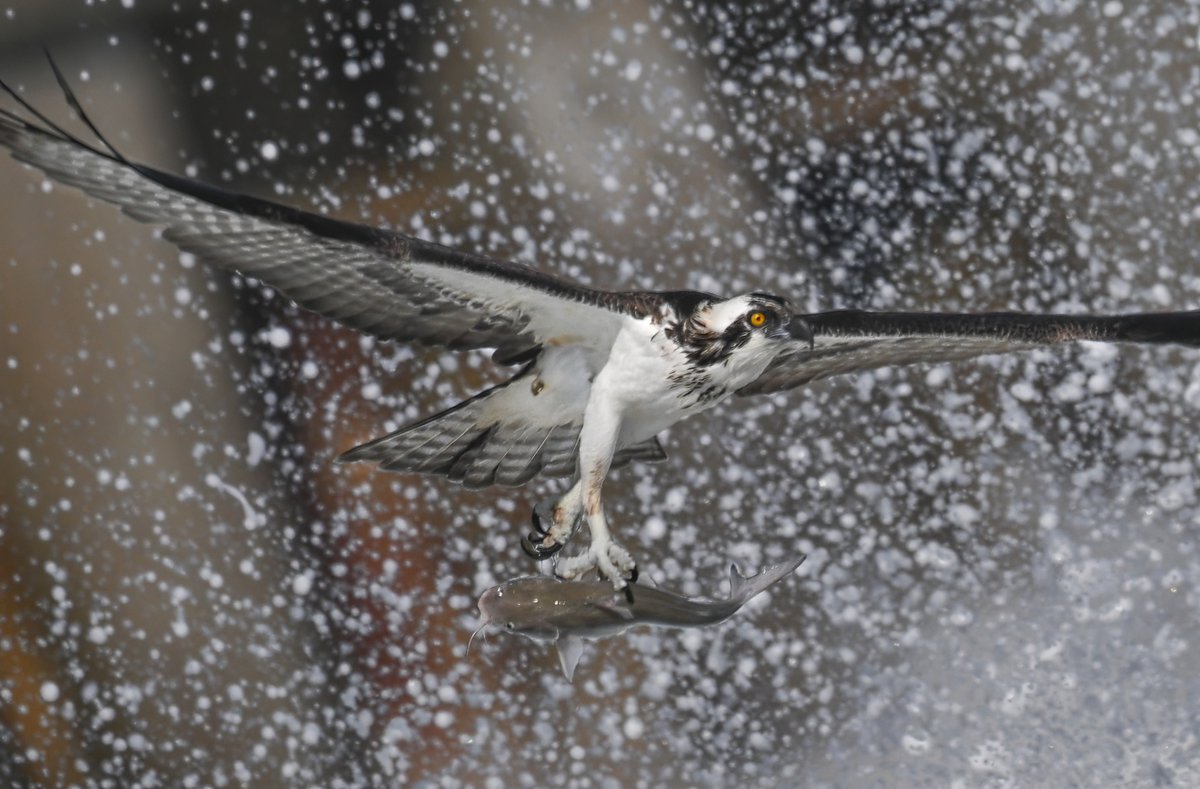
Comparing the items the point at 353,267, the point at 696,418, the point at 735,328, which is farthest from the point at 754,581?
the point at 696,418

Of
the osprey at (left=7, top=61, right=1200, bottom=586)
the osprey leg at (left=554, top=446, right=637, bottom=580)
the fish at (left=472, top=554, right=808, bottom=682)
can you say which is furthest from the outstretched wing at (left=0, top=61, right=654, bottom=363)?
the fish at (left=472, top=554, right=808, bottom=682)

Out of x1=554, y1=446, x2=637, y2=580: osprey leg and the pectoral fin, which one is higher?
x1=554, y1=446, x2=637, y2=580: osprey leg

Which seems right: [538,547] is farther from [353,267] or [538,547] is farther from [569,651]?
[353,267]

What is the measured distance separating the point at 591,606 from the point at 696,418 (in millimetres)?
1330

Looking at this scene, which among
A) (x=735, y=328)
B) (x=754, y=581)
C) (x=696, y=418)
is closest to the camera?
(x=735, y=328)

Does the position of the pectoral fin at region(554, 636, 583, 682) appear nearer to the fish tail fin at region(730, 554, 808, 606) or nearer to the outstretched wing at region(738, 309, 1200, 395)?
the fish tail fin at region(730, 554, 808, 606)

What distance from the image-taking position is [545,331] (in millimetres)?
1667

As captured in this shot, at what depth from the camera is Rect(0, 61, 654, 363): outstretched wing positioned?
1411 millimetres

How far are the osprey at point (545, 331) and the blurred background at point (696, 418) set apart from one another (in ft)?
3.57

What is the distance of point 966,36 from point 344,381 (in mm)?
1386

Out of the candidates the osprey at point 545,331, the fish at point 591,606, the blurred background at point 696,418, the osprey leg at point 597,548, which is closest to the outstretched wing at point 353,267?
the osprey at point 545,331

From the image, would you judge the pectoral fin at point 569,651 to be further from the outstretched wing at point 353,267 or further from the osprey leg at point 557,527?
the outstretched wing at point 353,267

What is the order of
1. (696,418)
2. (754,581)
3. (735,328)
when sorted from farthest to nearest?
(696,418) → (754,581) → (735,328)

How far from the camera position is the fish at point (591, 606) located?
5.26 feet
